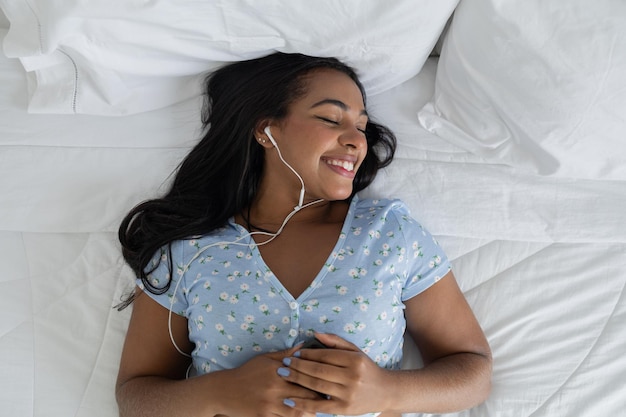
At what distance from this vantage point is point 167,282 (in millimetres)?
1268

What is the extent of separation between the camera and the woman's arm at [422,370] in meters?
1.08

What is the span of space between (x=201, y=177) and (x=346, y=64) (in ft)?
1.38

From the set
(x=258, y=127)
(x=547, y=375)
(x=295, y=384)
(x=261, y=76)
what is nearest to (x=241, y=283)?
(x=295, y=384)

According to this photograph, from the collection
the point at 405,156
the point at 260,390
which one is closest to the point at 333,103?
the point at 405,156

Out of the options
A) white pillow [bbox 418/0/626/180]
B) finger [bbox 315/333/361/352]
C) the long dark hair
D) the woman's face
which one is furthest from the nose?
finger [bbox 315/333/361/352]

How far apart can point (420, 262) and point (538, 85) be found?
439mm

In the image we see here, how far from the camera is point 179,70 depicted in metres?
1.42

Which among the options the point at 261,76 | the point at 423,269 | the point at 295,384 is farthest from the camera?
the point at 261,76

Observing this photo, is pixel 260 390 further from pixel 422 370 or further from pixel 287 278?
pixel 422 370

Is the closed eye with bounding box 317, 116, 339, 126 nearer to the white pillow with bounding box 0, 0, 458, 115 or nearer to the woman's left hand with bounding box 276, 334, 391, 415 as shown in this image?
the white pillow with bounding box 0, 0, 458, 115

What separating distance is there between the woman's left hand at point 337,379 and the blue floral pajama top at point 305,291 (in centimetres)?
7

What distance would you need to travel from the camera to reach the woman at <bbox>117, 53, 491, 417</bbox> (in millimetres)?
1135

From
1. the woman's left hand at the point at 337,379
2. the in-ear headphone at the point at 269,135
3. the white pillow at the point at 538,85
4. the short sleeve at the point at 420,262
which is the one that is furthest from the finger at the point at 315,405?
the white pillow at the point at 538,85

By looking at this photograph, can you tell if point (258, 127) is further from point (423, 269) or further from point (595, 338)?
point (595, 338)
